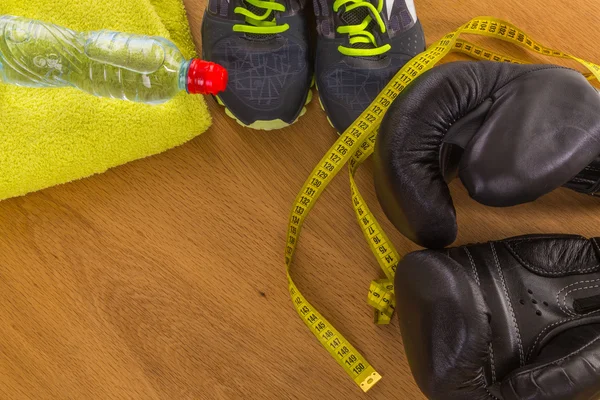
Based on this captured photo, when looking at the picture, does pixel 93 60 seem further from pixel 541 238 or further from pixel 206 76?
pixel 541 238

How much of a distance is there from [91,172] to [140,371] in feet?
1.26

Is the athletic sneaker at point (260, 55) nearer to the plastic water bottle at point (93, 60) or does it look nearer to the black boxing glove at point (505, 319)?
the plastic water bottle at point (93, 60)

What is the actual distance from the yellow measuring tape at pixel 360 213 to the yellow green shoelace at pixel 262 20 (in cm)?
22

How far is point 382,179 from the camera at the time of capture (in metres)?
0.79

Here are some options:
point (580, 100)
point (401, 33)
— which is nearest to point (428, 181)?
point (580, 100)

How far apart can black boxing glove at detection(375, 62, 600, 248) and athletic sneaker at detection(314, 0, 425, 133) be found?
0.18 metres

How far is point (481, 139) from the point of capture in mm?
742

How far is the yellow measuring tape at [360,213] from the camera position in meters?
0.95

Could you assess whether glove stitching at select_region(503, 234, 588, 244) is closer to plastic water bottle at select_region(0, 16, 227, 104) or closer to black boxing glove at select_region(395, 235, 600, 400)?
black boxing glove at select_region(395, 235, 600, 400)

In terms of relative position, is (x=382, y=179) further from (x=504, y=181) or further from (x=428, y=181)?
(x=504, y=181)

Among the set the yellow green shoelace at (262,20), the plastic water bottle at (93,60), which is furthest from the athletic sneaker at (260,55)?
the plastic water bottle at (93,60)

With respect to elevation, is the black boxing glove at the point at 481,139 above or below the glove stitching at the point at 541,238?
above

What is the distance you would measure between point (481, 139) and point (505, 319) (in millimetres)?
284

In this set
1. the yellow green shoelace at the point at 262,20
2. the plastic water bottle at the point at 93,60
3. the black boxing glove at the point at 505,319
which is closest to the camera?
the black boxing glove at the point at 505,319
